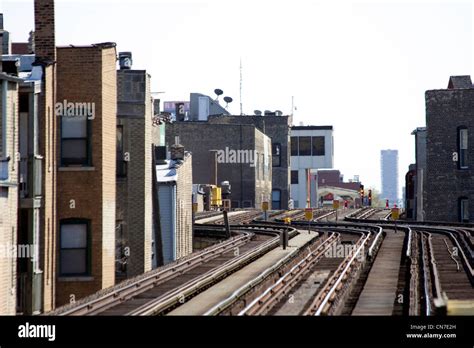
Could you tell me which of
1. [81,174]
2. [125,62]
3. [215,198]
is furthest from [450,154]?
[81,174]

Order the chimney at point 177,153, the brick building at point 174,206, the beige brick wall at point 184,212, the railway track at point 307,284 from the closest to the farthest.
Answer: the railway track at point 307,284, the brick building at point 174,206, the beige brick wall at point 184,212, the chimney at point 177,153

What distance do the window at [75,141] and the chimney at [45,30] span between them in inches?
78.8

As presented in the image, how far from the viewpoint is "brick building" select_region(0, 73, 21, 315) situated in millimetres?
23922

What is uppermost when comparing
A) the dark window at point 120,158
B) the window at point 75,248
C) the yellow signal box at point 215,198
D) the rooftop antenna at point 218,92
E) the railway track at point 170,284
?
the rooftop antenna at point 218,92

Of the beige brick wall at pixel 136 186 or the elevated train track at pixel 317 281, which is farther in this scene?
the beige brick wall at pixel 136 186

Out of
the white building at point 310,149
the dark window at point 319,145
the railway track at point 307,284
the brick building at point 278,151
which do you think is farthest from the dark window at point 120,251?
the dark window at point 319,145

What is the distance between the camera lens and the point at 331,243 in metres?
44.7

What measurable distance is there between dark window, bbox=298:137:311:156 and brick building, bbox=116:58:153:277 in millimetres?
91343

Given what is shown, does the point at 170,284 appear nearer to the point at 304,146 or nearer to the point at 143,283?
the point at 143,283

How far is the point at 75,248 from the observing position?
3120 centimetres

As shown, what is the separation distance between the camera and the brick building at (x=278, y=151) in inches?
4646

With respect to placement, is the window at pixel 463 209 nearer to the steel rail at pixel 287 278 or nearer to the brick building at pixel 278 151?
the steel rail at pixel 287 278

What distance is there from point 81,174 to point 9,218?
692 cm
